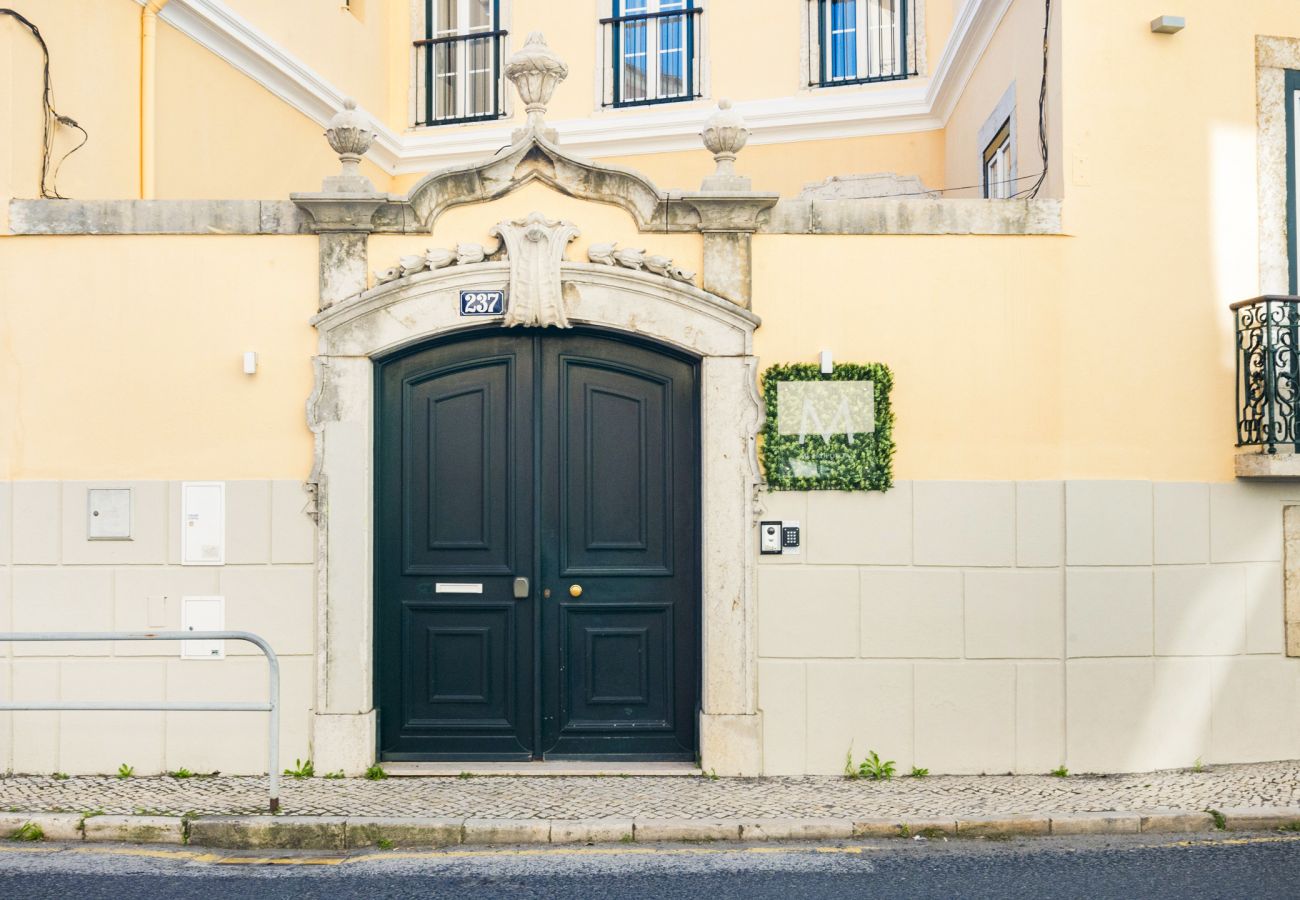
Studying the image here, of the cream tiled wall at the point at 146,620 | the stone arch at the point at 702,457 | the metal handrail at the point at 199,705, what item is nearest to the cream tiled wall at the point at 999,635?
the stone arch at the point at 702,457

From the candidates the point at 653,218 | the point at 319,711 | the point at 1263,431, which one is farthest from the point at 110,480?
the point at 1263,431

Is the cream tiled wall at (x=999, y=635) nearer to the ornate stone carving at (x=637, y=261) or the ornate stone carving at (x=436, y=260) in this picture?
the ornate stone carving at (x=637, y=261)

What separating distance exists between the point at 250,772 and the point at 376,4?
9.17m

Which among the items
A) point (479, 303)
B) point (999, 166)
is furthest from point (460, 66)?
point (479, 303)

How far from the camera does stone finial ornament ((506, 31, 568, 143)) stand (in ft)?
24.7

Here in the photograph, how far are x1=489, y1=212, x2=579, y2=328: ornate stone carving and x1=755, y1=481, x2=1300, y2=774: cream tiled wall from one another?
1869mm

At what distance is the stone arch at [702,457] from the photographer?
7371mm

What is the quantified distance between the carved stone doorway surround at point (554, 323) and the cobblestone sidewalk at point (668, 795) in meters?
0.46

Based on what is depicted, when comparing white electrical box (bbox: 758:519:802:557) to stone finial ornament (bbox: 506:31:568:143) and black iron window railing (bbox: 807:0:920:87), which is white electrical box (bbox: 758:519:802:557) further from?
black iron window railing (bbox: 807:0:920:87)

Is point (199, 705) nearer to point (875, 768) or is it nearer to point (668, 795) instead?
point (668, 795)

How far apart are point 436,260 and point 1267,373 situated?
5.38 meters

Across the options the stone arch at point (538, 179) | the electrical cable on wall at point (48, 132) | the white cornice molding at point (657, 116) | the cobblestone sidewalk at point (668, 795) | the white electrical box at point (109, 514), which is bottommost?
the cobblestone sidewalk at point (668, 795)

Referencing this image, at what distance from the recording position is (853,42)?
12.6 metres

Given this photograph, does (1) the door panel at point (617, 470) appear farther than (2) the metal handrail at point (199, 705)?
Yes
